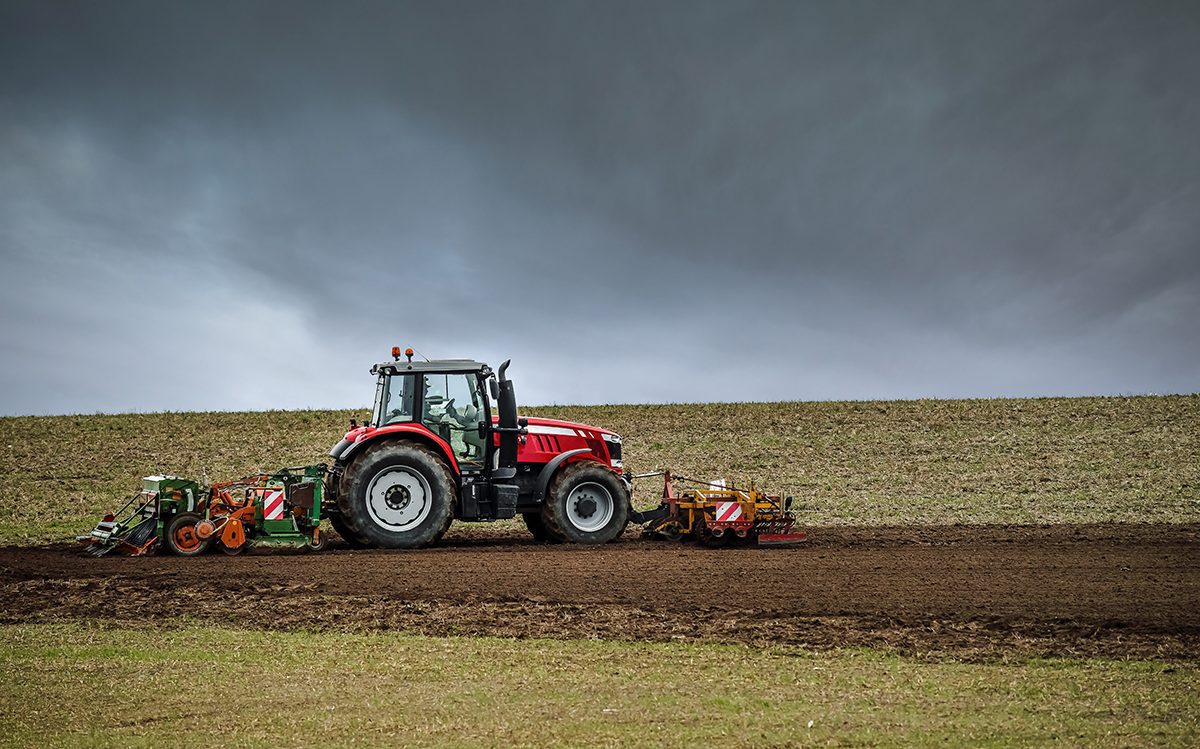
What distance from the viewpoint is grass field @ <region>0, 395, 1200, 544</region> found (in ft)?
68.8

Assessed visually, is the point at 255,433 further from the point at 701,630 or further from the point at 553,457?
the point at 701,630

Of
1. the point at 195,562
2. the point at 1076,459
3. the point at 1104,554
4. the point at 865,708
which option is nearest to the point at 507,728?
the point at 865,708

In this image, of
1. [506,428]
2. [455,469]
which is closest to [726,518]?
[506,428]

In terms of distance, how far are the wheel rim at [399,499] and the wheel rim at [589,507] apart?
2.05 meters

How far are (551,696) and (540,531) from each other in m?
8.50

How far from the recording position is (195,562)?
12711mm

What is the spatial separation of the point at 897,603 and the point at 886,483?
47.0 feet

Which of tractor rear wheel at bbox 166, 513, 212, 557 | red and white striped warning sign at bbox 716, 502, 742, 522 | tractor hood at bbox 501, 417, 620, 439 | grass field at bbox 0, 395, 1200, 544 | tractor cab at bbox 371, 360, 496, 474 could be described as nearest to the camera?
tractor rear wheel at bbox 166, 513, 212, 557

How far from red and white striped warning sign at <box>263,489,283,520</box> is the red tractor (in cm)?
76

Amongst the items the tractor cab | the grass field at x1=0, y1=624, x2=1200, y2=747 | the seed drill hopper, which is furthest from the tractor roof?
the grass field at x1=0, y1=624, x2=1200, y2=747

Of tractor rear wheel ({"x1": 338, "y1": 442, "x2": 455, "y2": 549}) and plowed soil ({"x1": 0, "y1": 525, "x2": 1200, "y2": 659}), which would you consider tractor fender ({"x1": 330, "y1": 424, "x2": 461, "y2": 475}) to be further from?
plowed soil ({"x1": 0, "y1": 525, "x2": 1200, "y2": 659})

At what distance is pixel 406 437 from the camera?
14.5 metres

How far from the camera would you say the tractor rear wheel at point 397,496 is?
13.9 m

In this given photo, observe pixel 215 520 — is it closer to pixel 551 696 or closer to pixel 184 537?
pixel 184 537
